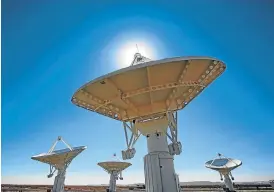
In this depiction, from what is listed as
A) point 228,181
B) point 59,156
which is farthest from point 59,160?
point 228,181

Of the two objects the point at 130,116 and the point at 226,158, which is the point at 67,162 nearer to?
the point at 130,116

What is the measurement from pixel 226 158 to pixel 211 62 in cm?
3494

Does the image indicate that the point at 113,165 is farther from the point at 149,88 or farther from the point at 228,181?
the point at 149,88

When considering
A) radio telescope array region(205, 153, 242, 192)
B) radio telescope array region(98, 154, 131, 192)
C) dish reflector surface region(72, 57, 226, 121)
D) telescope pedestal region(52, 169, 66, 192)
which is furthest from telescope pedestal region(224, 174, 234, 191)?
dish reflector surface region(72, 57, 226, 121)

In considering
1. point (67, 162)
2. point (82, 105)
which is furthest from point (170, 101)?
point (67, 162)

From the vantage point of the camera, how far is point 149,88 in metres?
11.2

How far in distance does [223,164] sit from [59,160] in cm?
2742

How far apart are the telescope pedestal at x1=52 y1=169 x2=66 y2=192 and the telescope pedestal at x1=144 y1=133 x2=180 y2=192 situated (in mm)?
24679

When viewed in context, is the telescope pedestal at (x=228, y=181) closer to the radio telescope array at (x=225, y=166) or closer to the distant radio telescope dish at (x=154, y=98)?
the radio telescope array at (x=225, y=166)

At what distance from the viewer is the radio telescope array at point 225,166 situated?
3819 centimetres

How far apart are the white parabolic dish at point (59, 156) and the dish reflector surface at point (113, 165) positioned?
12851 mm

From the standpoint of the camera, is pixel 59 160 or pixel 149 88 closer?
pixel 149 88

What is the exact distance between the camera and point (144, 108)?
42.3ft

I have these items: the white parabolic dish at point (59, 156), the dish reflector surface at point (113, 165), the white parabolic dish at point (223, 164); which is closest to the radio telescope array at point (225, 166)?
the white parabolic dish at point (223, 164)
